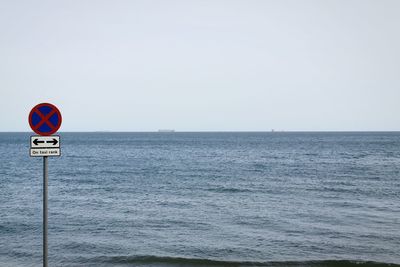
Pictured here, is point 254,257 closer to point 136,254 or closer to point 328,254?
point 328,254

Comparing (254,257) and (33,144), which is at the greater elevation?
(33,144)

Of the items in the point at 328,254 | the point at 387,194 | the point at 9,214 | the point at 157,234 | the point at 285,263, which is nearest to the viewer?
the point at 285,263

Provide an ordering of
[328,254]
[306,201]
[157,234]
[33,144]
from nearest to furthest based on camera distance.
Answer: [33,144]
[328,254]
[157,234]
[306,201]

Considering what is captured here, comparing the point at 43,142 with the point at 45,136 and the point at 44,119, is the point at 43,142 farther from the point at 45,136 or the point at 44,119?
the point at 44,119

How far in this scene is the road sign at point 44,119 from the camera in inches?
251

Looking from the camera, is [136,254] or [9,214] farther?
[9,214]

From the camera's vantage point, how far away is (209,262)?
1130 cm

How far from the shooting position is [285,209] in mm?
19516

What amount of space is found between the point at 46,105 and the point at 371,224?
1503 cm

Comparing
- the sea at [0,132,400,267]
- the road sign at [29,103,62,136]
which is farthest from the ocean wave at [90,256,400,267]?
the road sign at [29,103,62,136]

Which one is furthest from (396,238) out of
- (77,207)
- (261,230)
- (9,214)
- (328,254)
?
(9,214)

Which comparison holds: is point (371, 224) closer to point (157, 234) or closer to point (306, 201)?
point (306, 201)

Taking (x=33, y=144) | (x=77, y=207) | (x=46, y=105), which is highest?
(x=46, y=105)

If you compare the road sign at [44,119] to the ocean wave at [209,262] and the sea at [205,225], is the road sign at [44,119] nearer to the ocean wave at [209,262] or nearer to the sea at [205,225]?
the sea at [205,225]
